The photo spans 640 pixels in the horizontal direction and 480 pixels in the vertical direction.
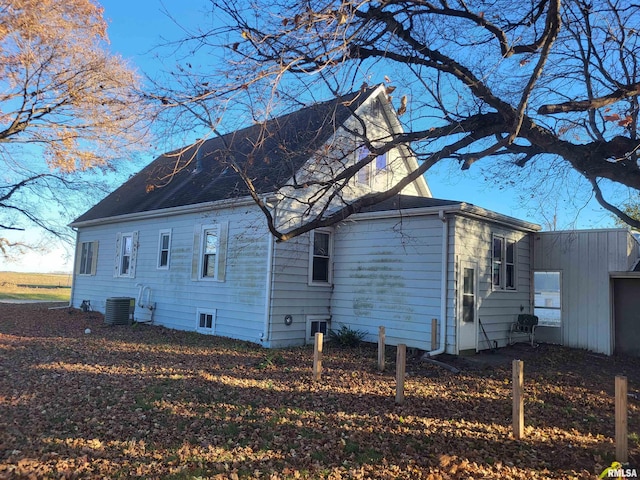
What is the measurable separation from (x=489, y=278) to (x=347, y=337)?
3.92m

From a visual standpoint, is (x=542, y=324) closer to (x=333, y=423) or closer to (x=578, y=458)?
(x=578, y=458)

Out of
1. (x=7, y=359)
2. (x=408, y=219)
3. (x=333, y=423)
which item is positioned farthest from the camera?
(x=408, y=219)

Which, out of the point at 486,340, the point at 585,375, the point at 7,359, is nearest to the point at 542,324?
the point at 486,340

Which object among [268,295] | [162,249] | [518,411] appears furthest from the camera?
[162,249]

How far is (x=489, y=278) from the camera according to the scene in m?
11.7

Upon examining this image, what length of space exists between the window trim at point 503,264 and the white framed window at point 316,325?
441cm

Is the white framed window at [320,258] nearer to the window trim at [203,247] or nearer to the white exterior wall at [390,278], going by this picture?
the white exterior wall at [390,278]

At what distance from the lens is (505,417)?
6383 millimetres

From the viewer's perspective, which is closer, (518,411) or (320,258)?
(518,411)

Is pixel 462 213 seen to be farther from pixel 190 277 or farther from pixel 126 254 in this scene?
pixel 126 254

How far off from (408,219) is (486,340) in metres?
3.56

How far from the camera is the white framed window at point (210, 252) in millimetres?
12641

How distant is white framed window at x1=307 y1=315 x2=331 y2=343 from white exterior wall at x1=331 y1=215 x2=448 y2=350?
21 cm

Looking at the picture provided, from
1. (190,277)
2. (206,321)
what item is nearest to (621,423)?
(206,321)
